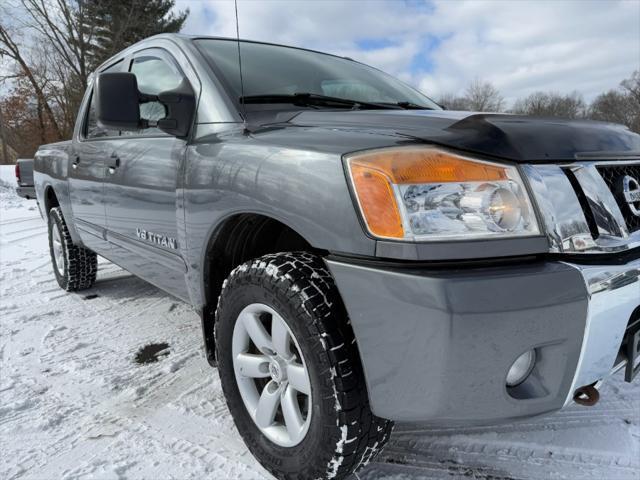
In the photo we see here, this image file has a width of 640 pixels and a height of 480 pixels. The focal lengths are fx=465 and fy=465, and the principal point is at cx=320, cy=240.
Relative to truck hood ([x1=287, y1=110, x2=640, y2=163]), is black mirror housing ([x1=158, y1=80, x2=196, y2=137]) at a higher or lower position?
higher

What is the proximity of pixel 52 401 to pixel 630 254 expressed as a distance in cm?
239

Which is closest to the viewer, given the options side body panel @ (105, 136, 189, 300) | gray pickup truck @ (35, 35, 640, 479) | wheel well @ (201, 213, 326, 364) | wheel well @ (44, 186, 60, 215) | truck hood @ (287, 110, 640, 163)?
gray pickup truck @ (35, 35, 640, 479)

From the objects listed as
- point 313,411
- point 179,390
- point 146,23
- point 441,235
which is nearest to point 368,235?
point 441,235

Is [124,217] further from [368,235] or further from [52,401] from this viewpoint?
[368,235]

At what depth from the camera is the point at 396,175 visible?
3.91ft

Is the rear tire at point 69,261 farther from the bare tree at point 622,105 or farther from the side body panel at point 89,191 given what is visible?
the bare tree at point 622,105

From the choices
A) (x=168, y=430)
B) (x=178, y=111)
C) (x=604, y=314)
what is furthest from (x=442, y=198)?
(x=168, y=430)

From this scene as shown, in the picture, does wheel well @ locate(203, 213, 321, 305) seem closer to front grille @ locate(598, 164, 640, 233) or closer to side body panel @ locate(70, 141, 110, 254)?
front grille @ locate(598, 164, 640, 233)

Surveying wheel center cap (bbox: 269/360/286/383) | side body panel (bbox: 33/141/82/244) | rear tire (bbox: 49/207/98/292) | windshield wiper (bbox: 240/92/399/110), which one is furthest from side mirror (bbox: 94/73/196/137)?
rear tire (bbox: 49/207/98/292)

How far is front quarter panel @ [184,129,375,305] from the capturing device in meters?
1.25

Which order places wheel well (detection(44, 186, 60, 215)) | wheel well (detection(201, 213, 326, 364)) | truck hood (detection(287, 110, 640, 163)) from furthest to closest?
wheel well (detection(44, 186, 60, 215)), wheel well (detection(201, 213, 326, 364)), truck hood (detection(287, 110, 640, 163))

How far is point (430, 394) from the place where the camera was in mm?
1154

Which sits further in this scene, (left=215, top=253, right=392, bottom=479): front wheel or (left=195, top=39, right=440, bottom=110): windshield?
(left=195, top=39, right=440, bottom=110): windshield

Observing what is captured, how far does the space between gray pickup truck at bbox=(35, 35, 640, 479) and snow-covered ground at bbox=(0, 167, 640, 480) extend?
31 cm
